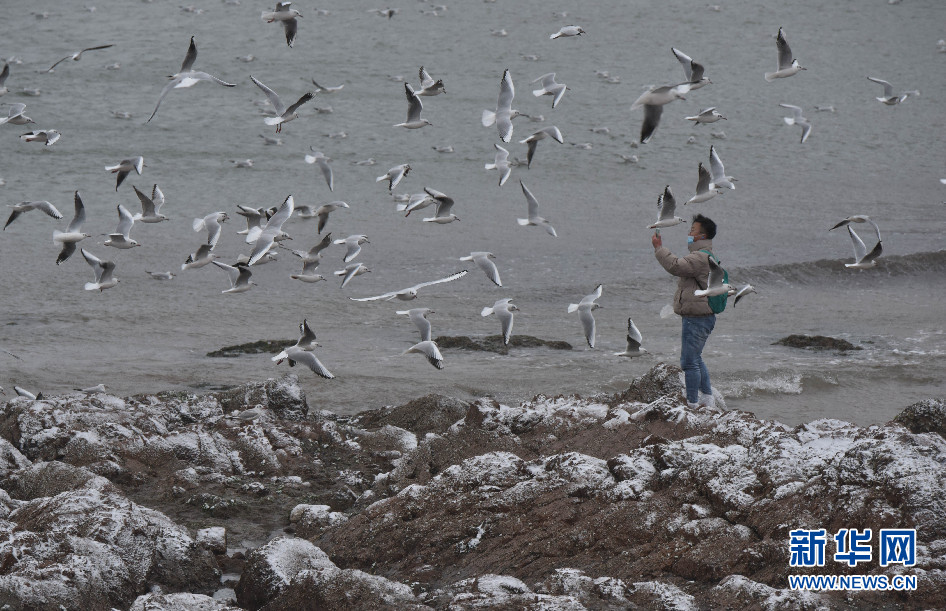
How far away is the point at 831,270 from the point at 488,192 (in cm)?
913

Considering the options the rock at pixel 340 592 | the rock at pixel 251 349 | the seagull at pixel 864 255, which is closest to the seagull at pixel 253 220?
the rock at pixel 251 349

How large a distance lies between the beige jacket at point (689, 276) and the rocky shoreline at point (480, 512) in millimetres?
1124

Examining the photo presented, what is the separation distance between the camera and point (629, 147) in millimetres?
30578

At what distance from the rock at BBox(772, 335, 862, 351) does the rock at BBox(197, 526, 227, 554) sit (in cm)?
1087

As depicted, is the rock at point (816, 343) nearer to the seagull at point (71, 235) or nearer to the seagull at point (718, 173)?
the seagull at point (718, 173)

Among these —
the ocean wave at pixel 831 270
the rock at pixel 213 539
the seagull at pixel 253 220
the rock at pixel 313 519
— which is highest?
the rock at pixel 213 539

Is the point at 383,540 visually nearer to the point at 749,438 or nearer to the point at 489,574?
the point at 489,574

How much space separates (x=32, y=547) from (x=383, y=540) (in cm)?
207

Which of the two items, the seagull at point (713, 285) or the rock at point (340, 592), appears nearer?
the rock at point (340, 592)

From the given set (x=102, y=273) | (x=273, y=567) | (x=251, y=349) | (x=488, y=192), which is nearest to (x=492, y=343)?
(x=251, y=349)

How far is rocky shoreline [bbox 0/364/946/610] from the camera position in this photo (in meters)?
5.34

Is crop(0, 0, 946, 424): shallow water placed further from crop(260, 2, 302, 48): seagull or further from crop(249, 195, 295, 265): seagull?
crop(260, 2, 302, 48): seagull

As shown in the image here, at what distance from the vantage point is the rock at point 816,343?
49.7 ft

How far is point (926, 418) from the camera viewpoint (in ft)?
26.6
